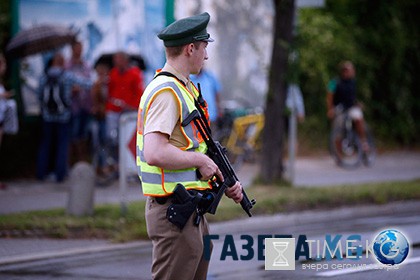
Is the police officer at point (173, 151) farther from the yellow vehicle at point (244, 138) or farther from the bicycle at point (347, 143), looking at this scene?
the bicycle at point (347, 143)

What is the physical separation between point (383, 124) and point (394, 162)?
2.75 metres

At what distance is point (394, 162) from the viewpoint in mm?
19328

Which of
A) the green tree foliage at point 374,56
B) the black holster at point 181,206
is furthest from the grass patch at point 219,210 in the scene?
the green tree foliage at point 374,56

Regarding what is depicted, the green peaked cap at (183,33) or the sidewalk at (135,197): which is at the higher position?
the green peaked cap at (183,33)

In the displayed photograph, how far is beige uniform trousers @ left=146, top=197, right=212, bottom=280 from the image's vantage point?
17.0 feet

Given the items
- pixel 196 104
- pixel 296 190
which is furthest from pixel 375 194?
pixel 196 104

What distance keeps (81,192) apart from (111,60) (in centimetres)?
540

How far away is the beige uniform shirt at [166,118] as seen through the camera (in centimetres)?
508

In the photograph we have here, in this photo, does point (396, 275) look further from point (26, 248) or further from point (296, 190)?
point (296, 190)

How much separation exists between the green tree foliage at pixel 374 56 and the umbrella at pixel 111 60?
4.32 metres

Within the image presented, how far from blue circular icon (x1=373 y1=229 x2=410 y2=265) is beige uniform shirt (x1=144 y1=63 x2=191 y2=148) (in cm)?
310

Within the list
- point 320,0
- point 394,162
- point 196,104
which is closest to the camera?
point 196,104

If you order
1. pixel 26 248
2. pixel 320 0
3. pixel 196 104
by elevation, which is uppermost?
pixel 320 0

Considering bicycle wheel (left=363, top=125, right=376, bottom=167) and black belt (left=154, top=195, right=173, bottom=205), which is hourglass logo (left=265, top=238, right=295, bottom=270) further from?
bicycle wheel (left=363, top=125, right=376, bottom=167)
